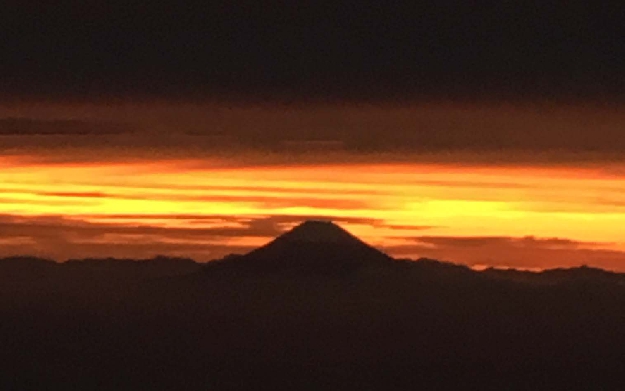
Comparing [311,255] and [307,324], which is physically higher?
[311,255]

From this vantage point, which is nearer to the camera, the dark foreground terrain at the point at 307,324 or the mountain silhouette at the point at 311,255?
the dark foreground terrain at the point at 307,324

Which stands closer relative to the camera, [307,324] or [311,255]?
[307,324]

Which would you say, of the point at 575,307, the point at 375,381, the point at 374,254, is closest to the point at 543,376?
the point at 375,381

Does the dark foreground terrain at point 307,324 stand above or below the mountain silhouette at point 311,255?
below
